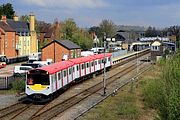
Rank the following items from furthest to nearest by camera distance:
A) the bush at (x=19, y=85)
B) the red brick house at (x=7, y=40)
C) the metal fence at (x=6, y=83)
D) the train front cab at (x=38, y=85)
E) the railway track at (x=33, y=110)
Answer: the red brick house at (x=7, y=40), the metal fence at (x=6, y=83), the bush at (x=19, y=85), the train front cab at (x=38, y=85), the railway track at (x=33, y=110)

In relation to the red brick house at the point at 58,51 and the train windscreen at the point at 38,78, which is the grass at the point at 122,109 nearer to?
the train windscreen at the point at 38,78

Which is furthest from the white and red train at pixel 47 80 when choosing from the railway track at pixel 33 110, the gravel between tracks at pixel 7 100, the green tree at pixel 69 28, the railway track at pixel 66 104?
the green tree at pixel 69 28

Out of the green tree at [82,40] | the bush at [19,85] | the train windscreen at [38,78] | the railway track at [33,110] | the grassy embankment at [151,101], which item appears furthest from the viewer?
the green tree at [82,40]

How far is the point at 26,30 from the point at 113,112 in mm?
67001

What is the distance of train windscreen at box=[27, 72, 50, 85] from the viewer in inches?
1079

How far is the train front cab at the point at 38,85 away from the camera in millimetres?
27297

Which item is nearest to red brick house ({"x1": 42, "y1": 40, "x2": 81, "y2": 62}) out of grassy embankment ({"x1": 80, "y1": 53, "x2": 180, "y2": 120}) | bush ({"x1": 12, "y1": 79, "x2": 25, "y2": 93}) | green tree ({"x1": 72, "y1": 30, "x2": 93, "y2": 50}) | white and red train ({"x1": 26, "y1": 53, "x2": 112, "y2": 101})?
green tree ({"x1": 72, "y1": 30, "x2": 93, "y2": 50})

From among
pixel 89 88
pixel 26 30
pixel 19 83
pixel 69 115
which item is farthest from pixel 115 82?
pixel 26 30

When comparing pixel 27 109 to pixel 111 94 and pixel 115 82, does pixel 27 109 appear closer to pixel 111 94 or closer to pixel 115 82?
pixel 111 94

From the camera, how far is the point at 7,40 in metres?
78.1

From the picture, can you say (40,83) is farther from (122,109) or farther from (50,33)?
(50,33)

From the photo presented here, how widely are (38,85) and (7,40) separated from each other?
173ft

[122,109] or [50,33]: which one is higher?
[50,33]

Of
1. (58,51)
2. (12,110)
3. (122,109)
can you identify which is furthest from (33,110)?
(58,51)
